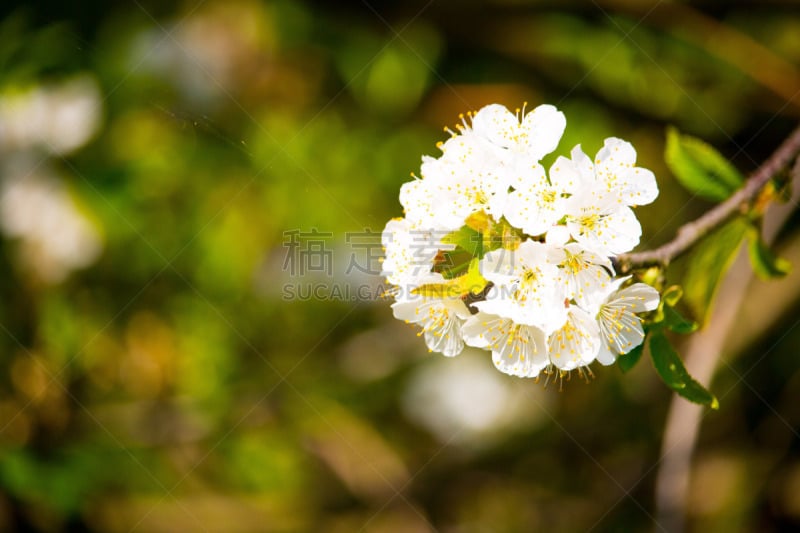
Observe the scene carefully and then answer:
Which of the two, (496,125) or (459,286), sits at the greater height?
(496,125)

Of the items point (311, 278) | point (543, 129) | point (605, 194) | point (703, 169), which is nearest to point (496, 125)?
point (543, 129)

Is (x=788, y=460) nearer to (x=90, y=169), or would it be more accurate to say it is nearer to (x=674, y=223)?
(x=674, y=223)

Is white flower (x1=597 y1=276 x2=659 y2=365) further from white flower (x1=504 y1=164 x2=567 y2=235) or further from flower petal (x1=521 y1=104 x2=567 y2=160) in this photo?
flower petal (x1=521 y1=104 x2=567 y2=160)

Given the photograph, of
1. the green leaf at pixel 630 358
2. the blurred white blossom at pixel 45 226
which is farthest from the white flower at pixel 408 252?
the blurred white blossom at pixel 45 226

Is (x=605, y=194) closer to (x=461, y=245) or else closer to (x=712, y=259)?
(x=461, y=245)

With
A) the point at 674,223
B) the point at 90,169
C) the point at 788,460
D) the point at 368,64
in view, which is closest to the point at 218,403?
the point at 90,169

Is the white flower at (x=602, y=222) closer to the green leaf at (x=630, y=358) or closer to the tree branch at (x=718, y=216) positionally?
the tree branch at (x=718, y=216)
